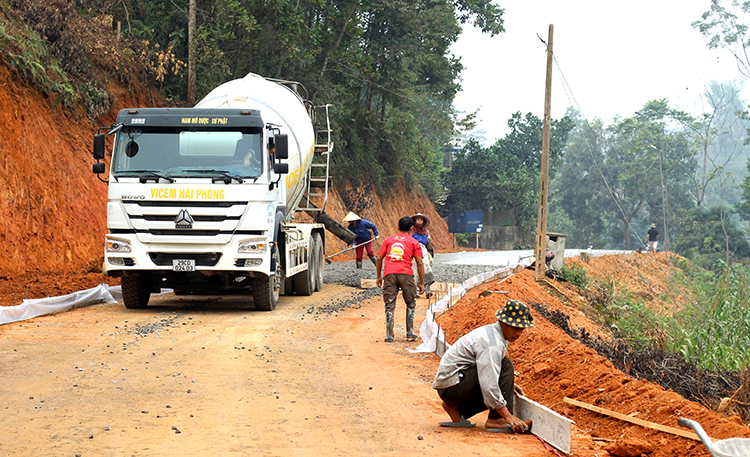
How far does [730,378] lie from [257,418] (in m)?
5.58

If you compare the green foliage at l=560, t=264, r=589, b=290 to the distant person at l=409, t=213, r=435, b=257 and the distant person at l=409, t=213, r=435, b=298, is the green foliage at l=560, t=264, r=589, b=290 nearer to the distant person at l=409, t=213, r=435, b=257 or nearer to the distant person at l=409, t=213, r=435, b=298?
the distant person at l=409, t=213, r=435, b=298

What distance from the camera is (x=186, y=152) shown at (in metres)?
13.2

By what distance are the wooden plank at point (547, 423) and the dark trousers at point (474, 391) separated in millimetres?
126

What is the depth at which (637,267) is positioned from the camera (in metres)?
35.8

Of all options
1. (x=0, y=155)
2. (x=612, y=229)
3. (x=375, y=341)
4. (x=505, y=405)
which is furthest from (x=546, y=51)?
(x=612, y=229)

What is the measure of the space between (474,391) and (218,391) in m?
2.71

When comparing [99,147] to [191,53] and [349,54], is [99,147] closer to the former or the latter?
[191,53]

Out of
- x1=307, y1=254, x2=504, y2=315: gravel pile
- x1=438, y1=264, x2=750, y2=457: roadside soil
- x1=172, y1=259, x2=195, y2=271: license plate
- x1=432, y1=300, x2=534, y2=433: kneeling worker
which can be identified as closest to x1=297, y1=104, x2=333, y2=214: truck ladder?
x1=307, y1=254, x2=504, y2=315: gravel pile

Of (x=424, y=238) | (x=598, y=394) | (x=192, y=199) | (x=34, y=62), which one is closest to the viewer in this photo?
(x=598, y=394)

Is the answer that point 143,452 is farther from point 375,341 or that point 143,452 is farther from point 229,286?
point 229,286

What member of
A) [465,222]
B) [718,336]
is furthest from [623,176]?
[718,336]

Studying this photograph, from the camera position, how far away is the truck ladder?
63.8 ft

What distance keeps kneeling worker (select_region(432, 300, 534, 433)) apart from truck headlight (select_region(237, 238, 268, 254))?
718 cm

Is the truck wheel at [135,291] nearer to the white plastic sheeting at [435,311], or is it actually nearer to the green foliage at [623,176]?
the white plastic sheeting at [435,311]
